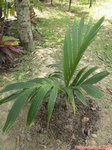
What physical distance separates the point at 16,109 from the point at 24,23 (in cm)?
212

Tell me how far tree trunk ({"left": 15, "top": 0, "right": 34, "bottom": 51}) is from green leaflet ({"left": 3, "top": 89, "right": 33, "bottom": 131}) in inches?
75.0

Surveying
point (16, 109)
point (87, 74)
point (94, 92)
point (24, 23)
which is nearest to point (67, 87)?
point (87, 74)

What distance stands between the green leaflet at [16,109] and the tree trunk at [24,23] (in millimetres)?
1905

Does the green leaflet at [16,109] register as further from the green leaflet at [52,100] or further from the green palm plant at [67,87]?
the green leaflet at [52,100]

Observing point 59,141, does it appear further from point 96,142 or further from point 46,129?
point 96,142

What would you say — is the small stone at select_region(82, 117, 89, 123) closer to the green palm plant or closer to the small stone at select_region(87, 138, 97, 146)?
the small stone at select_region(87, 138, 97, 146)

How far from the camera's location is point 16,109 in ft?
8.07

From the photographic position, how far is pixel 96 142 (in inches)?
116

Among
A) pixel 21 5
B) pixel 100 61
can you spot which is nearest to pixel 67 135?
pixel 100 61

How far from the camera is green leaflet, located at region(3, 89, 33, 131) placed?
2398 millimetres

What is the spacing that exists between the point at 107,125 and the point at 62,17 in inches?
147

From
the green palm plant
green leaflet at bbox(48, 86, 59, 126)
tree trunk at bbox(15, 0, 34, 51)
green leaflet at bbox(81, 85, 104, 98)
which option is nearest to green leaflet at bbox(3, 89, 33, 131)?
the green palm plant

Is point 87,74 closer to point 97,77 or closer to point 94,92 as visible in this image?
point 97,77

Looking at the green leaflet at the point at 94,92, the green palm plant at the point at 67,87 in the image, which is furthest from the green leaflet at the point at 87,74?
the green leaflet at the point at 94,92
